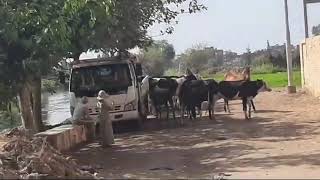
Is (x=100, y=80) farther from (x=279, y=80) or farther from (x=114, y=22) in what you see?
(x=279, y=80)

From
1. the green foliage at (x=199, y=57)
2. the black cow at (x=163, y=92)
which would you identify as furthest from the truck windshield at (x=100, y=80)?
the green foliage at (x=199, y=57)

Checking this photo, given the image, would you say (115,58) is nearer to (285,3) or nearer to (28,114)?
(28,114)

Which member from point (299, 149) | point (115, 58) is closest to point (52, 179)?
point (299, 149)

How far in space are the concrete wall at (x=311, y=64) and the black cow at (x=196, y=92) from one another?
7.80m

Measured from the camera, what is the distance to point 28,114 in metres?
20.4

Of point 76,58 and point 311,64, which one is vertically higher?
point 76,58

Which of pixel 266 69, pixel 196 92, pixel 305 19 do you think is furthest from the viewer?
pixel 266 69

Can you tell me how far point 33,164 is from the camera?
35.8 ft

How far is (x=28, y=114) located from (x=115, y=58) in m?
3.55

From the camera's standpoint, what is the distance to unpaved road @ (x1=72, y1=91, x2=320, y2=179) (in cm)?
1195

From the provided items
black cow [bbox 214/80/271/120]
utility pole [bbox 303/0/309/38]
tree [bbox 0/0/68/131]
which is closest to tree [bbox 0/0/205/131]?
tree [bbox 0/0/68/131]

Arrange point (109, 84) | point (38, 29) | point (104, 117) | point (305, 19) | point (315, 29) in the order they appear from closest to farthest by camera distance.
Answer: point (38, 29) < point (104, 117) < point (109, 84) < point (305, 19) < point (315, 29)

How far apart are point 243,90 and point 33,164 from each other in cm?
1261

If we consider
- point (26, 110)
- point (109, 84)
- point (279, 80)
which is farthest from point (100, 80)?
point (279, 80)
